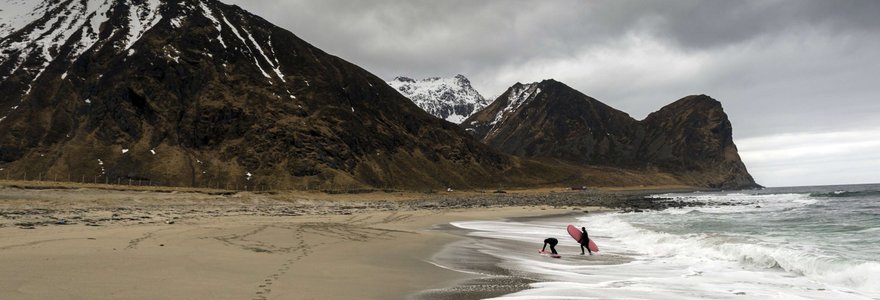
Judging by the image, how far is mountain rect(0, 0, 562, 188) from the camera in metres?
102

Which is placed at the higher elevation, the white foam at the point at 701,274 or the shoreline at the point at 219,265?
the shoreline at the point at 219,265

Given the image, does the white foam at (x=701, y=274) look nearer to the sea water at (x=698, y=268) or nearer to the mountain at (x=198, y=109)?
the sea water at (x=698, y=268)

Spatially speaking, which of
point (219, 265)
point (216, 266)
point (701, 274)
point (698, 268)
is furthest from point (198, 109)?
point (701, 274)

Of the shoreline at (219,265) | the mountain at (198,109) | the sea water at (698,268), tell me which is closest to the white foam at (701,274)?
the sea water at (698,268)

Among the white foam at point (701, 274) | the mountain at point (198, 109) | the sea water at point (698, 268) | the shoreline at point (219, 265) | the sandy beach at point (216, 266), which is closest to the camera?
the sandy beach at point (216, 266)

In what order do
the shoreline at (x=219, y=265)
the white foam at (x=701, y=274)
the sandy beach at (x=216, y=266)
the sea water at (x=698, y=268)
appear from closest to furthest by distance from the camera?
the sandy beach at (x=216, y=266) < the shoreline at (x=219, y=265) < the white foam at (x=701, y=274) < the sea water at (x=698, y=268)

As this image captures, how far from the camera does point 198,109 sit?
11975cm

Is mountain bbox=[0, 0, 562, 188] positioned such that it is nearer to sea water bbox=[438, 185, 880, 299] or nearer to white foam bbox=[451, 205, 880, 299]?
sea water bbox=[438, 185, 880, 299]

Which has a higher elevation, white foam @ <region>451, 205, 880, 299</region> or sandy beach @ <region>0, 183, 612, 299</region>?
sandy beach @ <region>0, 183, 612, 299</region>

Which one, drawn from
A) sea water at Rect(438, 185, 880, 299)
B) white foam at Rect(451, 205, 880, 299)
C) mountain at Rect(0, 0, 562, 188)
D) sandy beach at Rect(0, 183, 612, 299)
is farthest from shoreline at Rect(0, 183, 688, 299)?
mountain at Rect(0, 0, 562, 188)

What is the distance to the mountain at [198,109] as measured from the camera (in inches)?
4031

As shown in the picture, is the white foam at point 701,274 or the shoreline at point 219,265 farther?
the white foam at point 701,274

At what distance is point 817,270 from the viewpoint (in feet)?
51.3

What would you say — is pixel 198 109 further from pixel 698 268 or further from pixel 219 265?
pixel 698 268
